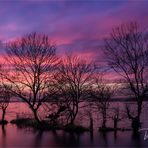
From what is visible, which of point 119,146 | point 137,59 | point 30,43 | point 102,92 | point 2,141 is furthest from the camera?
point 30,43

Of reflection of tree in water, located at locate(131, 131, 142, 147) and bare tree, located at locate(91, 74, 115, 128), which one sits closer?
reflection of tree in water, located at locate(131, 131, 142, 147)

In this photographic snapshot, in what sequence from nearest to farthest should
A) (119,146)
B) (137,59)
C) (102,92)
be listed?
(119,146)
(137,59)
(102,92)

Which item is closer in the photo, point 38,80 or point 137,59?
point 137,59

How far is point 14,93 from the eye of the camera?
153ft

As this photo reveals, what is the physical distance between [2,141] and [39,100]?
48.5 ft

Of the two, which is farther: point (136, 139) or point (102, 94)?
point (102, 94)

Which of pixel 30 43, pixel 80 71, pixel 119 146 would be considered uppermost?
pixel 30 43

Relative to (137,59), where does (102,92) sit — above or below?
below

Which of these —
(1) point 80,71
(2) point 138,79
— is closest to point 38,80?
(1) point 80,71

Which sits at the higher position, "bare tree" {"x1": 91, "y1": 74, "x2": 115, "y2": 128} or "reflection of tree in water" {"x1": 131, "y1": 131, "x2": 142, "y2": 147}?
"bare tree" {"x1": 91, "y1": 74, "x2": 115, "y2": 128}

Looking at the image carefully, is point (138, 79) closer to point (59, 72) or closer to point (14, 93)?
point (59, 72)

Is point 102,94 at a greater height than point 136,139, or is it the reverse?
point 102,94

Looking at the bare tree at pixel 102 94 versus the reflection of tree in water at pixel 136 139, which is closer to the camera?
the reflection of tree in water at pixel 136 139

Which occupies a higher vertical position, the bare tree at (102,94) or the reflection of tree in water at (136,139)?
the bare tree at (102,94)
